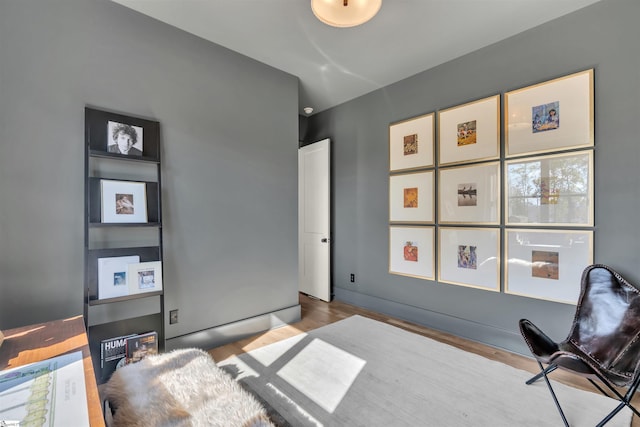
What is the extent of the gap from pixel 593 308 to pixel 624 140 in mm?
1236

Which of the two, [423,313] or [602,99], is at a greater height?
[602,99]

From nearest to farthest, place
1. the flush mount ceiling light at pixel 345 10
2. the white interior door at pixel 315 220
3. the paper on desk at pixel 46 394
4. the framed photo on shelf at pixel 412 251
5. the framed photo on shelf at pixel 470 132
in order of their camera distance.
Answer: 1. the paper on desk at pixel 46 394
2. the flush mount ceiling light at pixel 345 10
3. the framed photo on shelf at pixel 470 132
4. the framed photo on shelf at pixel 412 251
5. the white interior door at pixel 315 220

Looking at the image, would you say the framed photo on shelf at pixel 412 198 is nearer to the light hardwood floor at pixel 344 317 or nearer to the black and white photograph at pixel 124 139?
the light hardwood floor at pixel 344 317

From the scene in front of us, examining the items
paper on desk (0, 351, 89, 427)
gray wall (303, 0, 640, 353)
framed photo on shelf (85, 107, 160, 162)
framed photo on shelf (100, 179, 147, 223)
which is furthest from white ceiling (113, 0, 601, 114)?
paper on desk (0, 351, 89, 427)

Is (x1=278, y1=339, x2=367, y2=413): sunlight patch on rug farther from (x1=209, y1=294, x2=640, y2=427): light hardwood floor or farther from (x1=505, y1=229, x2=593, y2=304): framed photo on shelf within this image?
(x1=505, y1=229, x2=593, y2=304): framed photo on shelf

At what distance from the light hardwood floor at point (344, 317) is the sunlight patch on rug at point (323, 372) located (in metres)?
0.50

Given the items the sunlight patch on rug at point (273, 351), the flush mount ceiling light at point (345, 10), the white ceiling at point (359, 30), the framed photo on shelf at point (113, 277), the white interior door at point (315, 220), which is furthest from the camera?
the white interior door at point (315, 220)

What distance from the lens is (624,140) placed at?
6.81ft

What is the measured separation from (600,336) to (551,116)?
5.51 ft

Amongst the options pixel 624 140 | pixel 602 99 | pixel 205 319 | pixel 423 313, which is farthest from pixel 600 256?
pixel 205 319

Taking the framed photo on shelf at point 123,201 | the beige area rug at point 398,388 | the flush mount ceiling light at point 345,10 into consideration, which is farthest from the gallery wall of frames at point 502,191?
the framed photo on shelf at point 123,201

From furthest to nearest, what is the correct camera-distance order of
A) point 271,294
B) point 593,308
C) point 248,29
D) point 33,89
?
point 271,294 → point 248,29 → point 593,308 → point 33,89

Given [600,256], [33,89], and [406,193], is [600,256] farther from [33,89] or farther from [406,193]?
[33,89]

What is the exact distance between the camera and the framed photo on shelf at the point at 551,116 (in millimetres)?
2215
